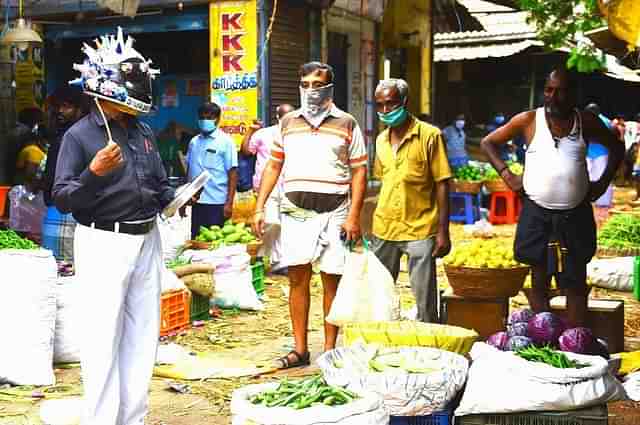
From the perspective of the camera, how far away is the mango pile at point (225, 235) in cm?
956

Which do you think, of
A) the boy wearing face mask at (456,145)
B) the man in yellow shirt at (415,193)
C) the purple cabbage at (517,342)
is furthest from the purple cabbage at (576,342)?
the boy wearing face mask at (456,145)

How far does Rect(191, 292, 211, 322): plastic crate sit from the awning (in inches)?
496

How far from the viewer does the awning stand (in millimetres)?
20141

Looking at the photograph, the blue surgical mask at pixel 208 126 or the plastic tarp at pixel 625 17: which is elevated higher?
the plastic tarp at pixel 625 17

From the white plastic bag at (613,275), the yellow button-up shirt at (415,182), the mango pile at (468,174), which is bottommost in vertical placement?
the white plastic bag at (613,275)

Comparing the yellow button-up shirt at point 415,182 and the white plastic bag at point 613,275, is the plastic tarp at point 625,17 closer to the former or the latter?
the yellow button-up shirt at point 415,182

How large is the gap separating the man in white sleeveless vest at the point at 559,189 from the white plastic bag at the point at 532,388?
78.2 inches

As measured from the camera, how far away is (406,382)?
4.21 meters

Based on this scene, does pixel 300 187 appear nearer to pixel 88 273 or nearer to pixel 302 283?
pixel 302 283

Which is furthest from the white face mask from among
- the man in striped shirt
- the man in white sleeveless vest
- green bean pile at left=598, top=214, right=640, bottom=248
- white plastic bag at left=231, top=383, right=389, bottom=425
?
green bean pile at left=598, top=214, right=640, bottom=248

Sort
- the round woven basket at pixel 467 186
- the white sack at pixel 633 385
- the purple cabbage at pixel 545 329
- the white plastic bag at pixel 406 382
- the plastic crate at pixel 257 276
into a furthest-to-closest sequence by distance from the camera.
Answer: the round woven basket at pixel 467 186, the plastic crate at pixel 257 276, the white sack at pixel 633 385, the purple cabbage at pixel 545 329, the white plastic bag at pixel 406 382

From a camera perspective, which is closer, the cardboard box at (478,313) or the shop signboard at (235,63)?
the cardboard box at (478,313)

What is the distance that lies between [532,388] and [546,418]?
0.17 m

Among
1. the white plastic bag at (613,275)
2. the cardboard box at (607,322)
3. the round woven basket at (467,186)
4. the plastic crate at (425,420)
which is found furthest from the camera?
the round woven basket at (467,186)
